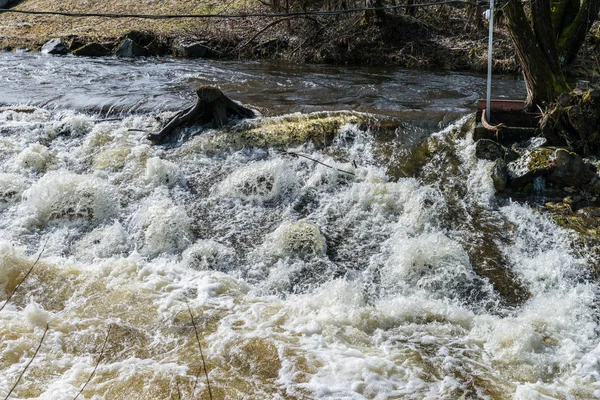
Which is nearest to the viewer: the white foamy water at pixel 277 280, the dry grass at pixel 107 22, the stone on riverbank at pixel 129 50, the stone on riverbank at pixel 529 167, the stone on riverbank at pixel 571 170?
the white foamy water at pixel 277 280

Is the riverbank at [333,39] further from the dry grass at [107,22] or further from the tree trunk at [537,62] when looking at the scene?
the tree trunk at [537,62]

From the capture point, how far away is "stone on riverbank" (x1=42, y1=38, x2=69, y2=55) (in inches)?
560

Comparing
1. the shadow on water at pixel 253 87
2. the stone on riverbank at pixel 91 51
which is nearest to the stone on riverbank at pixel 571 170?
the shadow on water at pixel 253 87

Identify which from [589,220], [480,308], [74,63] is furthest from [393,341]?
[74,63]

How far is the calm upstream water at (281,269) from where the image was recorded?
4.09 m

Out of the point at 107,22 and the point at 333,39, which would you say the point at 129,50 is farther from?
the point at 333,39

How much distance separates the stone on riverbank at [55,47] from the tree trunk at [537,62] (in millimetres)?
11496

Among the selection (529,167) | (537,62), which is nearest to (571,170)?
(529,167)

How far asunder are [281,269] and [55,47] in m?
11.7

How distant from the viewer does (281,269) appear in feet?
18.0

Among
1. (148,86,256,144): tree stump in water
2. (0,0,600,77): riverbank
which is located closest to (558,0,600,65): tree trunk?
(0,0,600,77): riverbank

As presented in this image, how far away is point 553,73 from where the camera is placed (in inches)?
282

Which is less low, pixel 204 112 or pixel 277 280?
pixel 204 112

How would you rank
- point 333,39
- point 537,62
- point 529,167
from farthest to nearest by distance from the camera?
point 333,39 → point 537,62 → point 529,167
